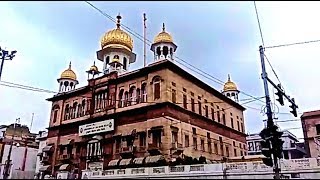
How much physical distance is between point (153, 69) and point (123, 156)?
9071mm

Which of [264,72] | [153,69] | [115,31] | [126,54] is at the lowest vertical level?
[264,72]

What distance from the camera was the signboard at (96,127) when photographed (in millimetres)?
33375

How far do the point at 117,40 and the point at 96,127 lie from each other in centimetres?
1209

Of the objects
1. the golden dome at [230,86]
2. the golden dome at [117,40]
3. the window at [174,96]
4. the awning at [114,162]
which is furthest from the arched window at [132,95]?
the golden dome at [230,86]

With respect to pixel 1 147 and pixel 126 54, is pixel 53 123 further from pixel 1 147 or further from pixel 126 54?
pixel 1 147

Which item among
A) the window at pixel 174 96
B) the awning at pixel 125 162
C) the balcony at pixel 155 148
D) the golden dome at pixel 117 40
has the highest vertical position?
the golden dome at pixel 117 40

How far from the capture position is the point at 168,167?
84.4ft

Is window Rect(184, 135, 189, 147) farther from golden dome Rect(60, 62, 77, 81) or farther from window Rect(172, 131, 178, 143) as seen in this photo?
golden dome Rect(60, 62, 77, 81)

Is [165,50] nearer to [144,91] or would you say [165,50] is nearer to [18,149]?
[144,91]

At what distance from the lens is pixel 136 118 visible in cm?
3172

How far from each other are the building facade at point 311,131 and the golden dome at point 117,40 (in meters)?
24.3

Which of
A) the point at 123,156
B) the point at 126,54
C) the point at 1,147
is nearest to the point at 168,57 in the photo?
the point at 126,54

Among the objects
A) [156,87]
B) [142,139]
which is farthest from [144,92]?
[142,139]

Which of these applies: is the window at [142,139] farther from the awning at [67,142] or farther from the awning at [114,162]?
the awning at [67,142]
